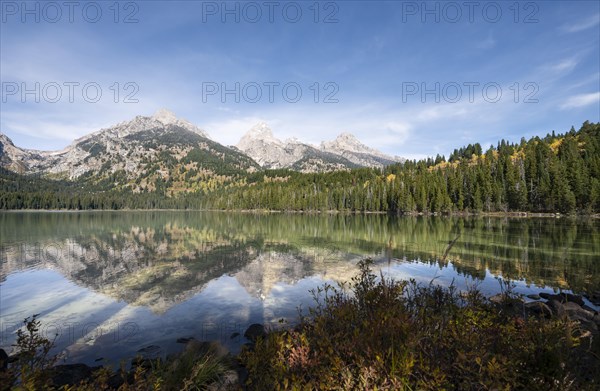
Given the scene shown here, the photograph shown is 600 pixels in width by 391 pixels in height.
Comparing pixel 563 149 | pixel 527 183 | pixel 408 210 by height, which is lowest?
pixel 408 210

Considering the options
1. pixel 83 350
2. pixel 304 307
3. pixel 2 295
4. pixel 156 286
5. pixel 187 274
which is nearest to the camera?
pixel 83 350

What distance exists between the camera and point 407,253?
38.6 metres

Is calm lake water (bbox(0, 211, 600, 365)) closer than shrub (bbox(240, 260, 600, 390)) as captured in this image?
No

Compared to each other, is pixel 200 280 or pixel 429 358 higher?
pixel 429 358

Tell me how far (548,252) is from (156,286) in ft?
139

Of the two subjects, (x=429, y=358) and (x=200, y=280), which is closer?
(x=429, y=358)

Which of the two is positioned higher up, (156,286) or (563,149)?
(563,149)

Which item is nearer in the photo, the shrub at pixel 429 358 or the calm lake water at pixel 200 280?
the shrub at pixel 429 358

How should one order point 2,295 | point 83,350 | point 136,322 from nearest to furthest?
point 83,350
point 136,322
point 2,295

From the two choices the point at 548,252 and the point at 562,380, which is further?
the point at 548,252

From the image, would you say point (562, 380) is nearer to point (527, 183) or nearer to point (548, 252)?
point (548, 252)

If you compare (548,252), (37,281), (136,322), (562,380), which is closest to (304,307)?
(136,322)

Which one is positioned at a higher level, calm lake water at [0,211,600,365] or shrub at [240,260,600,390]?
shrub at [240,260,600,390]

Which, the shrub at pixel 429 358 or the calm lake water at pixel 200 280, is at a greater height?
the shrub at pixel 429 358
